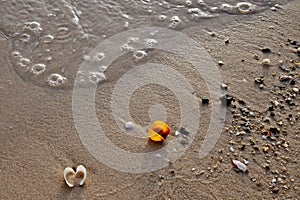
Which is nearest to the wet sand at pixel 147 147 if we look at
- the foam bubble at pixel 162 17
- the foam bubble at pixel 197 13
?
the foam bubble at pixel 197 13

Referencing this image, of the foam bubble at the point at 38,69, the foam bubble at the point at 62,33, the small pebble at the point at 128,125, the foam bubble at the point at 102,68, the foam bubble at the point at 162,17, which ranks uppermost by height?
the foam bubble at the point at 162,17

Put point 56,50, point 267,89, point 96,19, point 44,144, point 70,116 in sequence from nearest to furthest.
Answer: point 44,144
point 70,116
point 267,89
point 56,50
point 96,19

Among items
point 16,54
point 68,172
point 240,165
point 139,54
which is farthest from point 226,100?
point 16,54

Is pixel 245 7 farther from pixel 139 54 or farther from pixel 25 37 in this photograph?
pixel 25 37

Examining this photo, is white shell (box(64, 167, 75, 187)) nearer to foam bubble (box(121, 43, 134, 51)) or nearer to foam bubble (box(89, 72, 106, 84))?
foam bubble (box(89, 72, 106, 84))

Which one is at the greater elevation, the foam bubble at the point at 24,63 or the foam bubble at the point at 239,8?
the foam bubble at the point at 239,8

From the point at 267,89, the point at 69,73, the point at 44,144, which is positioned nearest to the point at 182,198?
the point at 44,144

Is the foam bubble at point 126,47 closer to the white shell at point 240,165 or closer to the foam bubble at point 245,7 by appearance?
the foam bubble at point 245,7

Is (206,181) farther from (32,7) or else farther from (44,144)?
(32,7)
